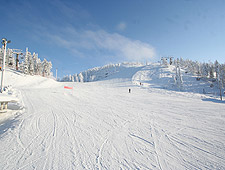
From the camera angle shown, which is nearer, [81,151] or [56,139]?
[81,151]

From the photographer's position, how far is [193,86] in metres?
53.0

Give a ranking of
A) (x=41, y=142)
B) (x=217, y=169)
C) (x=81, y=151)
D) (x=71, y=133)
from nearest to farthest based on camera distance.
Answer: (x=217, y=169) → (x=81, y=151) → (x=41, y=142) → (x=71, y=133)

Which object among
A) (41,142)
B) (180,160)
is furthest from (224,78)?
(41,142)

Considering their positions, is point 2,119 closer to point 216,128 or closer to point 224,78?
point 216,128

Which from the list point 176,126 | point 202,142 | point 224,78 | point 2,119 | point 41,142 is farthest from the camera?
point 224,78

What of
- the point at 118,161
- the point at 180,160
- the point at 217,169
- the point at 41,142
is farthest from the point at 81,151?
the point at 217,169

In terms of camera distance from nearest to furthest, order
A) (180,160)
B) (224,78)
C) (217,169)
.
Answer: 1. (217,169)
2. (180,160)
3. (224,78)

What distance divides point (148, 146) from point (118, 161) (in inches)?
52.8

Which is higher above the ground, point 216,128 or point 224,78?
point 224,78

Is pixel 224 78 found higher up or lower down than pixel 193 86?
higher up

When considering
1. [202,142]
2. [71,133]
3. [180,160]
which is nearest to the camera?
[180,160]

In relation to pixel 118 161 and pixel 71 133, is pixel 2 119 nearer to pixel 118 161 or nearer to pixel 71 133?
pixel 71 133

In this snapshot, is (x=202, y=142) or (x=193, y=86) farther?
(x=193, y=86)

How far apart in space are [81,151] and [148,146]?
2.43 m
